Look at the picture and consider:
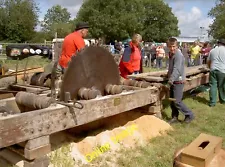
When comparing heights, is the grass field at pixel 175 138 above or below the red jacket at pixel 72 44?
below

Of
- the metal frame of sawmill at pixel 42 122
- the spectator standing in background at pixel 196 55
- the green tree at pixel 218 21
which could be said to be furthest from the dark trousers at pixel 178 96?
the green tree at pixel 218 21

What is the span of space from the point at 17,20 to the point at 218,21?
29.9 metres

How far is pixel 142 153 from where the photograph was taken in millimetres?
4574

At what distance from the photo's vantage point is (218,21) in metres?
46.8

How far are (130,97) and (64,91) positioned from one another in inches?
46.9

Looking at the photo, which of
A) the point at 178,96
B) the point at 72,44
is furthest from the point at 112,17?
the point at 72,44

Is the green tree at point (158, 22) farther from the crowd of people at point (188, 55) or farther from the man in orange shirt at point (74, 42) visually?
the man in orange shirt at point (74, 42)

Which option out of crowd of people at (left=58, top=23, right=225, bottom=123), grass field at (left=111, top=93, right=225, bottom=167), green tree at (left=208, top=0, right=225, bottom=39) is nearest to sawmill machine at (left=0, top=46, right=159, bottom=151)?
crowd of people at (left=58, top=23, right=225, bottom=123)

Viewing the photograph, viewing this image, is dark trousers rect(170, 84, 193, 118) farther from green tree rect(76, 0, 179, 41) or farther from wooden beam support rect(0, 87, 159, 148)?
green tree rect(76, 0, 179, 41)

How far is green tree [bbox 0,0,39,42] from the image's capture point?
36.5m

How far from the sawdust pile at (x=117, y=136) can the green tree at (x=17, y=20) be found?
109ft

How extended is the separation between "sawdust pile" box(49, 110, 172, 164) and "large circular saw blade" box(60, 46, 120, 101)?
0.67 meters

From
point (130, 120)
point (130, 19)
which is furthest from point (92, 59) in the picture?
point (130, 19)

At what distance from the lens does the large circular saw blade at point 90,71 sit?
4.24 meters
